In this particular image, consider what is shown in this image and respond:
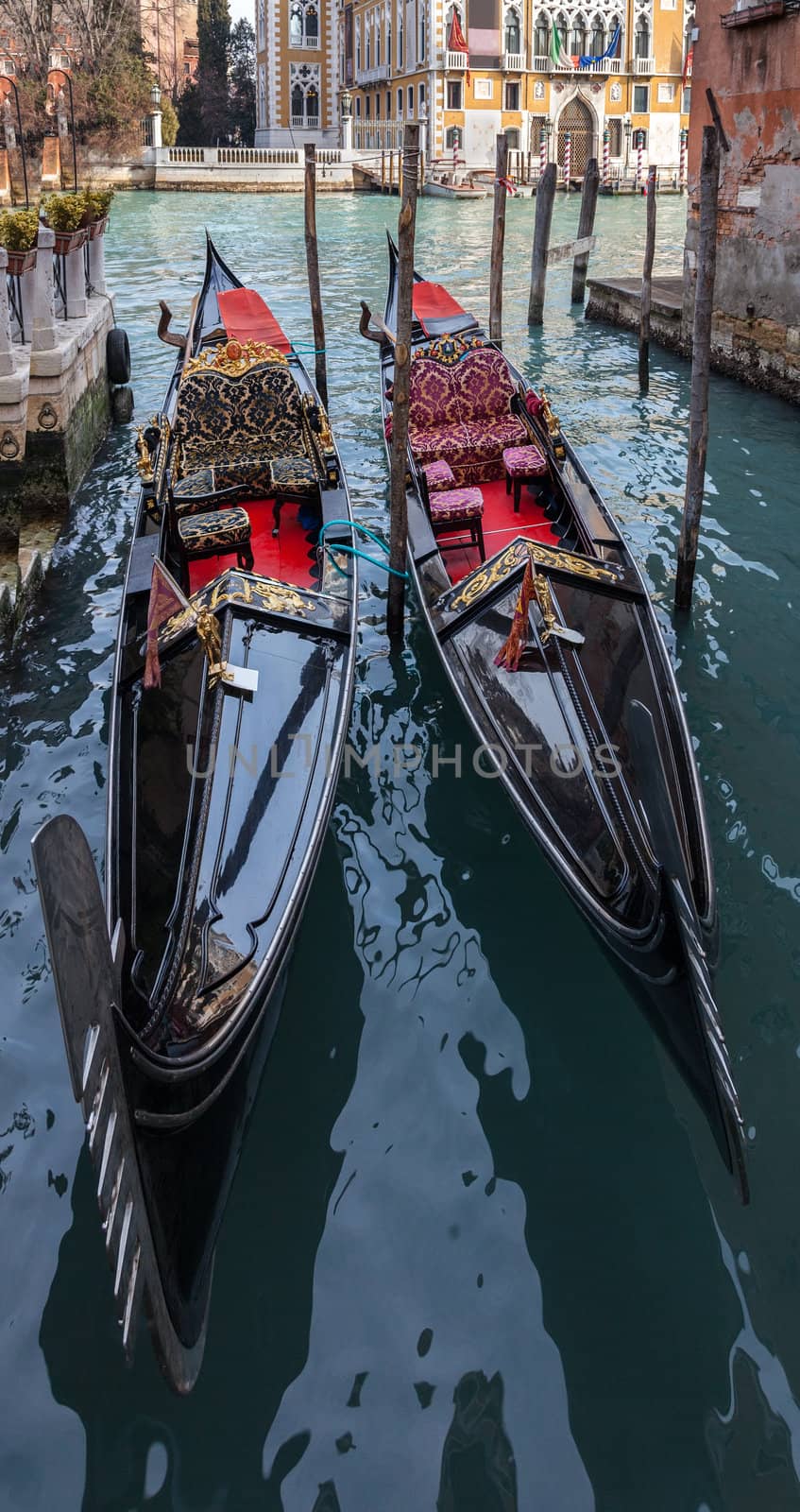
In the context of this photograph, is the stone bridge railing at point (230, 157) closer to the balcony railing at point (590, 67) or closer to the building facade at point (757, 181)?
the balcony railing at point (590, 67)

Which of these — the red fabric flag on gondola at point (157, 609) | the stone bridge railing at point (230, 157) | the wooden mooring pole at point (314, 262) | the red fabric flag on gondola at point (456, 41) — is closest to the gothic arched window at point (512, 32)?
the red fabric flag on gondola at point (456, 41)

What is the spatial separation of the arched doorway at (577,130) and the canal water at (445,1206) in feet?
99.7

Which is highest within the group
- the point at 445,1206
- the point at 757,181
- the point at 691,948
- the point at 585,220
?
the point at 585,220

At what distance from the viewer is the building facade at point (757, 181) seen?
6918 mm

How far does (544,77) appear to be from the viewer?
28.3 meters

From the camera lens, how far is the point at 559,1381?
6.45 ft

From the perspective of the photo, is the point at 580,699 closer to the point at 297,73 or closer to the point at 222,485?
the point at 222,485

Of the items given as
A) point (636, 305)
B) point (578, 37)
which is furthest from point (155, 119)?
point (636, 305)

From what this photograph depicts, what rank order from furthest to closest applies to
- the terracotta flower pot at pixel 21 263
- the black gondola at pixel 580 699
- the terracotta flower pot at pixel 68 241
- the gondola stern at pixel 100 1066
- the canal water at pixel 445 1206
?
the terracotta flower pot at pixel 68 241
the terracotta flower pot at pixel 21 263
the black gondola at pixel 580 699
the canal water at pixel 445 1206
the gondola stern at pixel 100 1066

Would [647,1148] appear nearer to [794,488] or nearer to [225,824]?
[225,824]

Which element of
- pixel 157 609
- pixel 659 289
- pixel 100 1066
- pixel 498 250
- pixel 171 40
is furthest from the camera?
pixel 171 40

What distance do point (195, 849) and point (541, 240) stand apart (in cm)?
967

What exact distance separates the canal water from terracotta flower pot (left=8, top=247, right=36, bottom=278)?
2300 millimetres

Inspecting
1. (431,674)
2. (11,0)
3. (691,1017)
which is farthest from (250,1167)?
(11,0)
